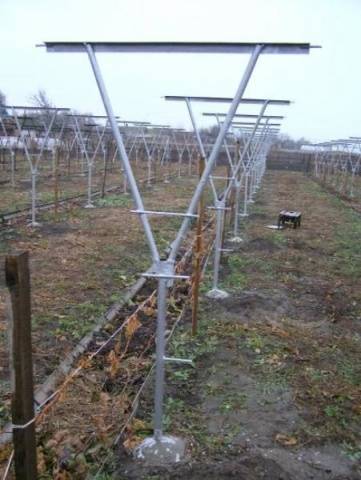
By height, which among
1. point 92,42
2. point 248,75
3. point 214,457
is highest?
point 92,42

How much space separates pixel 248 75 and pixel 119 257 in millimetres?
5647

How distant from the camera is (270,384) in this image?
408 centimetres

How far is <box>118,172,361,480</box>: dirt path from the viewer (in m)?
3.11

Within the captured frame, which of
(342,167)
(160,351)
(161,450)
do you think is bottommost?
(161,450)

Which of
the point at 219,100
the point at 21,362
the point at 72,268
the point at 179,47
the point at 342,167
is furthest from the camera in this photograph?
the point at 342,167

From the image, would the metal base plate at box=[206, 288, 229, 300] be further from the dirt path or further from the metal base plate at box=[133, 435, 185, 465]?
the metal base plate at box=[133, 435, 185, 465]

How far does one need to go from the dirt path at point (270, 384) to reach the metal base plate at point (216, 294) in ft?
0.46

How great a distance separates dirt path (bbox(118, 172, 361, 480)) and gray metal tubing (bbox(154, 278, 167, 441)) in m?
0.20

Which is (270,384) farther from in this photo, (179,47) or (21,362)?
(179,47)

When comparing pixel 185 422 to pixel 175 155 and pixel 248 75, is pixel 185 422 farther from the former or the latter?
pixel 175 155

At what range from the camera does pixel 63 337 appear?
476 centimetres

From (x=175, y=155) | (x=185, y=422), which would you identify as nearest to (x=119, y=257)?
(x=185, y=422)

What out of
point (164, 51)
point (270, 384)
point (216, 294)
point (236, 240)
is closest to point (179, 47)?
point (164, 51)

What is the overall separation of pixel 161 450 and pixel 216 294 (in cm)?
317
